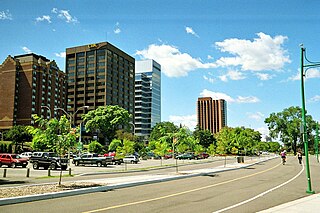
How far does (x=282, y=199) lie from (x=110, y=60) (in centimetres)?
12502

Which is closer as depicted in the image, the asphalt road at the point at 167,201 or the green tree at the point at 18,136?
the asphalt road at the point at 167,201

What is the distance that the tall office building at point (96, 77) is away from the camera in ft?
427

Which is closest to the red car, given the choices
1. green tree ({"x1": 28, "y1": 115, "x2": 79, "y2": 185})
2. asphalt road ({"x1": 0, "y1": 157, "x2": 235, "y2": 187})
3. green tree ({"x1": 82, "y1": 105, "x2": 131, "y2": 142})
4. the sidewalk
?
asphalt road ({"x1": 0, "y1": 157, "x2": 235, "y2": 187})

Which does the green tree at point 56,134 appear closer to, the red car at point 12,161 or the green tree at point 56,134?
the green tree at point 56,134

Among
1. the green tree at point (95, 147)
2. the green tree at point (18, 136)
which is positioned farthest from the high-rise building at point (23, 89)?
the green tree at point (95, 147)

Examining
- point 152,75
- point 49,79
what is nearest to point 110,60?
point 49,79

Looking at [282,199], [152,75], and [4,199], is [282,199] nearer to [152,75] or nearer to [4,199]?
[4,199]

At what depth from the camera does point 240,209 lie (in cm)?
1091

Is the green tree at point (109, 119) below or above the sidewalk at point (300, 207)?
above

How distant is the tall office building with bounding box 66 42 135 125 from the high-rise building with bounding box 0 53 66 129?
61.7 ft

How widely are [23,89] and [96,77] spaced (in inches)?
1212

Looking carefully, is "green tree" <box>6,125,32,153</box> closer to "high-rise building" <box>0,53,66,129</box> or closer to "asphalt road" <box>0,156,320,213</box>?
"high-rise building" <box>0,53,66,129</box>

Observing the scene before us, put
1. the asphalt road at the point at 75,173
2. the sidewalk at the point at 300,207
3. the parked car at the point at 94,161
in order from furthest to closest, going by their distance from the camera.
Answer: the parked car at the point at 94,161 → the asphalt road at the point at 75,173 → the sidewalk at the point at 300,207

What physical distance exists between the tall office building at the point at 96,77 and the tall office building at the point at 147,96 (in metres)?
21.3
